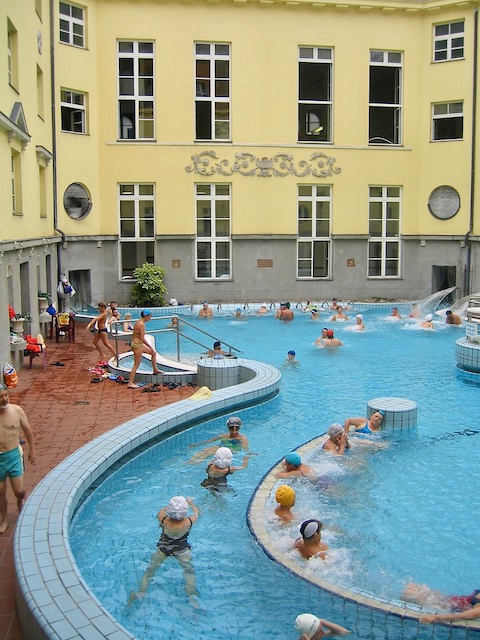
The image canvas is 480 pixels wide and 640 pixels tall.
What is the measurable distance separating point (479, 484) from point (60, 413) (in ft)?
20.4

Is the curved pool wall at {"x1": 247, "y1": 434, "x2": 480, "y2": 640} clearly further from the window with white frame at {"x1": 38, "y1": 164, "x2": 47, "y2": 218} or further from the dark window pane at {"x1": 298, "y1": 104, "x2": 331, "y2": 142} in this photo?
the dark window pane at {"x1": 298, "y1": 104, "x2": 331, "y2": 142}

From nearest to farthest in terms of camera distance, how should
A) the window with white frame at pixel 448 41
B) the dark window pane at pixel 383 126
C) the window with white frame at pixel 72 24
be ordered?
1. the window with white frame at pixel 72 24
2. the window with white frame at pixel 448 41
3. the dark window pane at pixel 383 126

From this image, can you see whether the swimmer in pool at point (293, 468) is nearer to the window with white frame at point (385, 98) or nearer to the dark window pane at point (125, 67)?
the dark window pane at point (125, 67)

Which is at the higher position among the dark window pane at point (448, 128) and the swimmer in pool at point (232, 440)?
the dark window pane at point (448, 128)

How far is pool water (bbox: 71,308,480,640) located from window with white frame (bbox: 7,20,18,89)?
871 cm

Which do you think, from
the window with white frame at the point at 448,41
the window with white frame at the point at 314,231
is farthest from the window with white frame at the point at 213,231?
the window with white frame at the point at 448,41

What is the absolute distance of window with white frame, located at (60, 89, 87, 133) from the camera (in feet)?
75.6

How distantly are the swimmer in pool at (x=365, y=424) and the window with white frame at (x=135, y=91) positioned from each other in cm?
1599

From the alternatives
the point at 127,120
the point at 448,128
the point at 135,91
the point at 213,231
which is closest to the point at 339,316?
the point at 213,231

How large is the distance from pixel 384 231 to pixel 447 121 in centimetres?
435

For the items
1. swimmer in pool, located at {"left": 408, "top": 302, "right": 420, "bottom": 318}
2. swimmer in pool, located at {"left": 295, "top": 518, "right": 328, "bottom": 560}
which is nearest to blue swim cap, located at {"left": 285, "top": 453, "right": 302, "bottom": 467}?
swimmer in pool, located at {"left": 295, "top": 518, "right": 328, "bottom": 560}

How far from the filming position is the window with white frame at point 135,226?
80.2ft

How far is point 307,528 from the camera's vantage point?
7020 mm

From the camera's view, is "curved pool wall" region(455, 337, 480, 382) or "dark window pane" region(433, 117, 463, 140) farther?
"dark window pane" region(433, 117, 463, 140)
